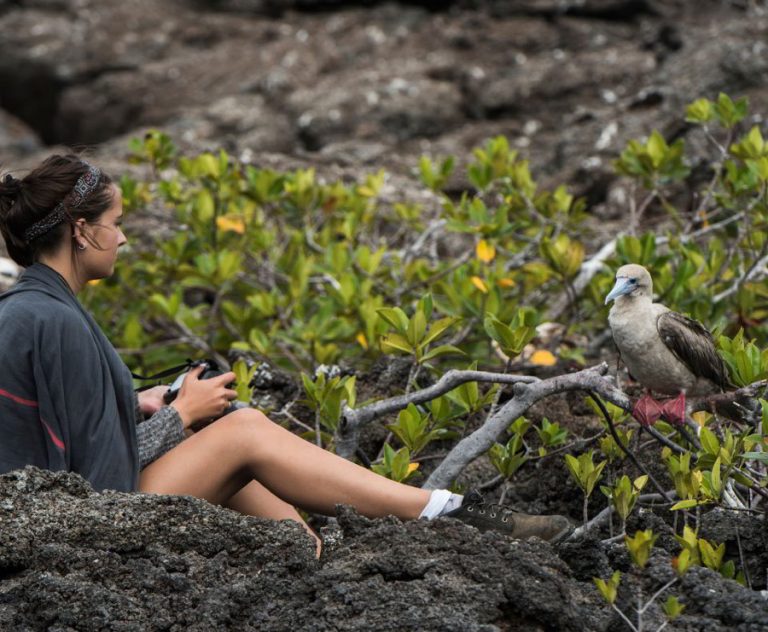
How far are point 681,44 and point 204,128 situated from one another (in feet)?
12.2

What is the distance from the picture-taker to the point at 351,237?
22.1 ft

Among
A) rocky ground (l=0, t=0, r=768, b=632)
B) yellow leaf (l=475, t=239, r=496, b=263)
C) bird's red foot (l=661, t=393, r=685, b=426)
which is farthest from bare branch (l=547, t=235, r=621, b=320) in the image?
bird's red foot (l=661, t=393, r=685, b=426)

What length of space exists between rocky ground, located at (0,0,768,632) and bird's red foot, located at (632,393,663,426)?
310 millimetres

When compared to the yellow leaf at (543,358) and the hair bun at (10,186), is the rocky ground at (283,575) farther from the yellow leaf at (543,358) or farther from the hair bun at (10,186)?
the yellow leaf at (543,358)

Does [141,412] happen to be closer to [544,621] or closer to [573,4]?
[544,621]

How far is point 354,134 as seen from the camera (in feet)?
32.2

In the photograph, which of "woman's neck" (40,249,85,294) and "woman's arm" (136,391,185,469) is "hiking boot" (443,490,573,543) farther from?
"woman's neck" (40,249,85,294)

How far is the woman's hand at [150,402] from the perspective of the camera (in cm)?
461

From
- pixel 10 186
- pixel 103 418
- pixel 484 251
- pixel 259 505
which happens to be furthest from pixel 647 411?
pixel 10 186

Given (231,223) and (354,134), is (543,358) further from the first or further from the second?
(354,134)

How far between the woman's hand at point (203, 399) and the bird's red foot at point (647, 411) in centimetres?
135

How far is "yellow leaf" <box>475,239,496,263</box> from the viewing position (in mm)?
6023

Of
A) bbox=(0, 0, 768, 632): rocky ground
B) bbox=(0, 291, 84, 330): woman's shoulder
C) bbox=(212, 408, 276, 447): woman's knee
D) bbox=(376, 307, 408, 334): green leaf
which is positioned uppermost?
bbox=(0, 291, 84, 330): woman's shoulder

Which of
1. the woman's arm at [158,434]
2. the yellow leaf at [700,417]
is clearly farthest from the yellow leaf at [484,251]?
the woman's arm at [158,434]
